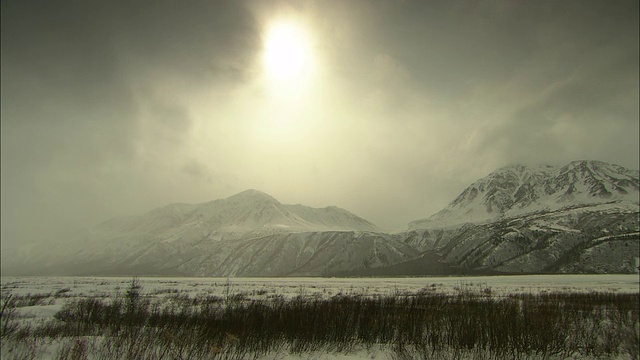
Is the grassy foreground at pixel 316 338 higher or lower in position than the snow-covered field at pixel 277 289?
higher

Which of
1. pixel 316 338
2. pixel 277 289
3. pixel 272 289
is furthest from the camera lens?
pixel 277 289

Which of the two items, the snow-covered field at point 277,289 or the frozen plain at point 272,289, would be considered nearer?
the frozen plain at point 272,289

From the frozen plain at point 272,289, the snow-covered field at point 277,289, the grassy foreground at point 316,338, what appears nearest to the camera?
the grassy foreground at point 316,338

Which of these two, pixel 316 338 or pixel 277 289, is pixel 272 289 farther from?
pixel 316 338

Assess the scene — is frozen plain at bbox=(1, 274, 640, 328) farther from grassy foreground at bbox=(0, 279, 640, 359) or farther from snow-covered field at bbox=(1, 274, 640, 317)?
grassy foreground at bbox=(0, 279, 640, 359)

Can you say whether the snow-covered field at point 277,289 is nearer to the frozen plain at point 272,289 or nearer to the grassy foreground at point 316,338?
the frozen plain at point 272,289

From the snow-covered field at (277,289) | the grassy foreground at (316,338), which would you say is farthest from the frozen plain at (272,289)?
the grassy foreground at (316,338)

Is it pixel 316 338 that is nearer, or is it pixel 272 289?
pixel 316 338

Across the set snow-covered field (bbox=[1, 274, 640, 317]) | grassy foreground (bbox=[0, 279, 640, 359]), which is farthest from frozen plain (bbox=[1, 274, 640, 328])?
grassy foreground (bbox=[0, 279, 640, 359])

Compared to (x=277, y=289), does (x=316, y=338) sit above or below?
above

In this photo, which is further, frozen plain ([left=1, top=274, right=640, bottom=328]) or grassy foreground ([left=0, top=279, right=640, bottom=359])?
frozen plain ([left=1, top=274, right=640, bottom=328])

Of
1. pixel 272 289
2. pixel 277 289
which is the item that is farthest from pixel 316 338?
pixel 277 289

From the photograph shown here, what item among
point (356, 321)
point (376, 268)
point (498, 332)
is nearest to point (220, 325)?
point (356, 321)

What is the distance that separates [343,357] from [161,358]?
150 inches
